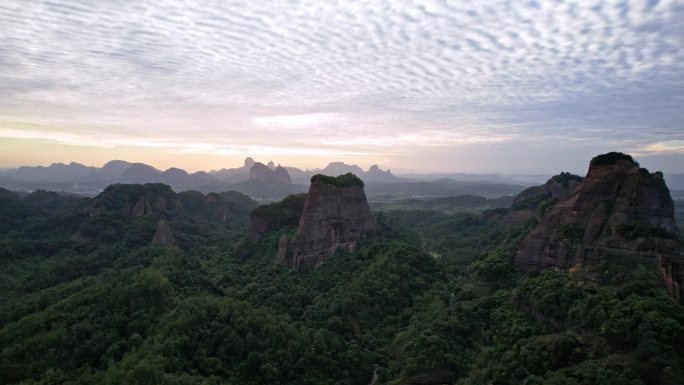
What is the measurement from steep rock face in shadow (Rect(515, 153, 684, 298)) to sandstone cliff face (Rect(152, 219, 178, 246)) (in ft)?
173

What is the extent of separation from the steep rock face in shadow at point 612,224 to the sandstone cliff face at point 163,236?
52.7 m

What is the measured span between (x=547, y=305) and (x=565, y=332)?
10.2 feet

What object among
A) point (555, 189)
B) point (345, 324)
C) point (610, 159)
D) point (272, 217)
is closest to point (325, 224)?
point (272, 217)

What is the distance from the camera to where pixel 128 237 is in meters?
66.8

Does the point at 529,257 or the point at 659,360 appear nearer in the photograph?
the point at 659,360

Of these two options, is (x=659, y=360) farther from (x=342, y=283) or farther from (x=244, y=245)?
(x=244, y=245)

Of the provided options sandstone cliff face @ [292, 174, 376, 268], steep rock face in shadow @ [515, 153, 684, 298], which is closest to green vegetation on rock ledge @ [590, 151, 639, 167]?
steep rock face in shadow @ [515, 153, 684, 298]

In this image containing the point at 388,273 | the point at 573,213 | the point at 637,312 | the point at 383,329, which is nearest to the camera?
the point at 637,312

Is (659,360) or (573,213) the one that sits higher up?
(573,213)

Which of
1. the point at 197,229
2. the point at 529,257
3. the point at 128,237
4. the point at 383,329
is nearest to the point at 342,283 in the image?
the point at 383,329

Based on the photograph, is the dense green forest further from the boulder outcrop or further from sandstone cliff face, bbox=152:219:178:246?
the boulder outcrop

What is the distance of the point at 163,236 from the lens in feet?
217

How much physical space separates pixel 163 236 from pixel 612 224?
198ft

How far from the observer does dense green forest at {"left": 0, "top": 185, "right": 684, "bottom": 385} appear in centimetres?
2364
